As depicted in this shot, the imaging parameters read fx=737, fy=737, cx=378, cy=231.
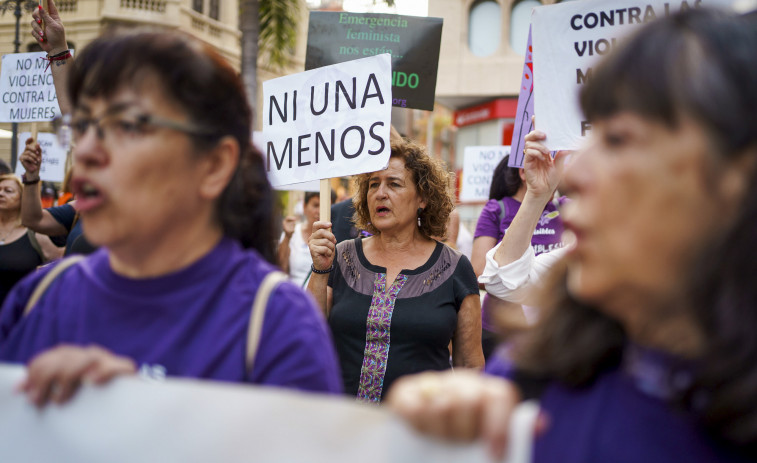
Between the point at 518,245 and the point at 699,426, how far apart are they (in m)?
1.96

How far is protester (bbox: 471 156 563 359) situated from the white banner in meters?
2.98

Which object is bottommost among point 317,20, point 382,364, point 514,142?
point 382,364

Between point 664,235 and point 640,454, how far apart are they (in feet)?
1.03

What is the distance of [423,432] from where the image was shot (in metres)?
1.12

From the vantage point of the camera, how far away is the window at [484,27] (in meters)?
20.3

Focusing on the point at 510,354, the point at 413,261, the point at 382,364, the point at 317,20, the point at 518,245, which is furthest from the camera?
the point at 317,20

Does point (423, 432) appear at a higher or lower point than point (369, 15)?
lower

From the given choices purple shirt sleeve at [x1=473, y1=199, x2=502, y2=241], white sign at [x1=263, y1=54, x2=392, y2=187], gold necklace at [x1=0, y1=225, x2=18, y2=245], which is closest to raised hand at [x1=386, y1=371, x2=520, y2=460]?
white sign at [x1=263, y1=54, x2=392, y2=187]

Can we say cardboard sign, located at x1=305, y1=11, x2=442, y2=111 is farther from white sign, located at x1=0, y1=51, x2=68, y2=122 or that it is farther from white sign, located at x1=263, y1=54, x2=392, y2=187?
white sign, located at x1=0, y1=51, x2=68, y2=122

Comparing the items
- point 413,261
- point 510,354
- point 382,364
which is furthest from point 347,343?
point 510,354

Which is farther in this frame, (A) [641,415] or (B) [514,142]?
(B) [514,142]

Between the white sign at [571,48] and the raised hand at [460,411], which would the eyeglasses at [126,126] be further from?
the white sign at [571,48]

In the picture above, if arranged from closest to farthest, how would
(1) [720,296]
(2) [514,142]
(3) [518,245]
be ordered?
(1) [720,296], (3) [518,245], (2) [514,142]

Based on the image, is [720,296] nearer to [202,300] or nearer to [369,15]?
[202,300]
